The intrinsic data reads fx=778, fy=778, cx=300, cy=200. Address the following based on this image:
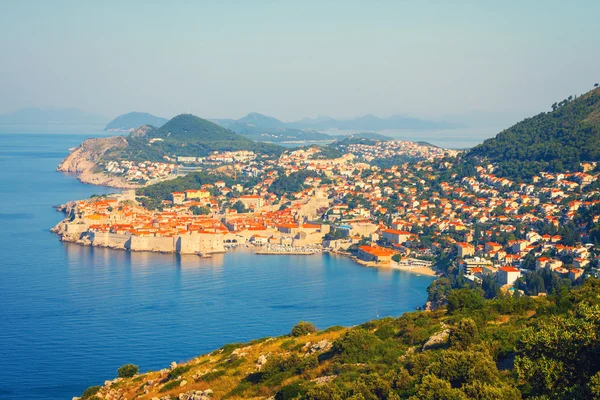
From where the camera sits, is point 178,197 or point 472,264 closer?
point 472,264

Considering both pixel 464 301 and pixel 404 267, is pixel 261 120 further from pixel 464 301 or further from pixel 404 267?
pixel 464 301

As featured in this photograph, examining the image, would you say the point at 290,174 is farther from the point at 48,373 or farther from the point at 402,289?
the point at 48,373

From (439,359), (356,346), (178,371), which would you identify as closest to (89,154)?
(178,371)

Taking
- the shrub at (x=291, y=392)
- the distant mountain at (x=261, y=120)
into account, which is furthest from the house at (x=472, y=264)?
the distant mountain at (x=261, y=120)

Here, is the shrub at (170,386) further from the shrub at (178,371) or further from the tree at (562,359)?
the tree at (562,359)

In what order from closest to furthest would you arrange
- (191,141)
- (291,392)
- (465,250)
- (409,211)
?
(291,392), (465,250), (409,211), (191,141)

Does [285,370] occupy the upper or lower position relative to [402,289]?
upper

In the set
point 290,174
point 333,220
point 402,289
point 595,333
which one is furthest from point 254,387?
point 290,174
